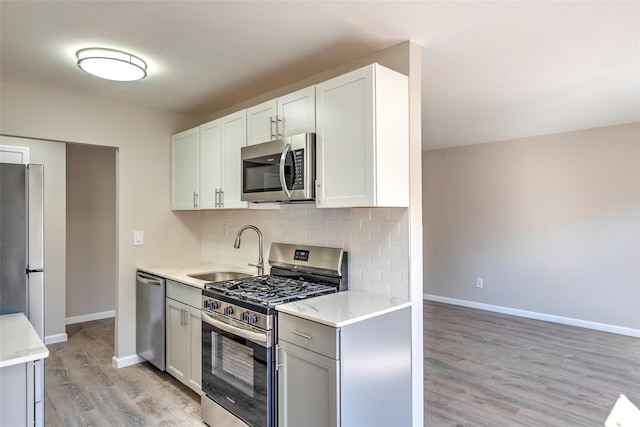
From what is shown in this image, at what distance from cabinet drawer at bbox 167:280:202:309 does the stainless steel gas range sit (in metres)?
0.22

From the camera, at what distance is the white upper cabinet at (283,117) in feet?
7.58

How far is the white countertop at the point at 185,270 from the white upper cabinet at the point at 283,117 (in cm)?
115

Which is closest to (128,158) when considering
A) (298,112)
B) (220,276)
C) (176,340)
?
(220,276)

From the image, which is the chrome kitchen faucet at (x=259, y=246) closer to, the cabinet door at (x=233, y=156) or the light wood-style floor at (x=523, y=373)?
the cabinet door at (x=233, y=156)

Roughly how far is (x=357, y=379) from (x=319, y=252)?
991mm

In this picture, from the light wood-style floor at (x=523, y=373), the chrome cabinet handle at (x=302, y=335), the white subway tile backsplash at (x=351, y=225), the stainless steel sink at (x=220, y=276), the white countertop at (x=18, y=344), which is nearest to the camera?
the white countertop at (x=18, y=344)

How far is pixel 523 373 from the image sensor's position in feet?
10.6

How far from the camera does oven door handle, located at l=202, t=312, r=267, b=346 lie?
2049 mm

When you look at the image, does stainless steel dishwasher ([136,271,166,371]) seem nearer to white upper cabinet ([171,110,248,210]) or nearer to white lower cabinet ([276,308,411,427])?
white upper cabinet ([171,110,248,210])

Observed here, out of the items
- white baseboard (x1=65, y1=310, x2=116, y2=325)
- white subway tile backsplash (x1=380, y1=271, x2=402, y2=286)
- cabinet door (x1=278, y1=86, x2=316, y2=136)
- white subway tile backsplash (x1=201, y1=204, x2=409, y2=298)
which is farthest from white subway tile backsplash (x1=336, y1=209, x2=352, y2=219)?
white baseboard (x1=65, y1=310, x2=116, y2=325)

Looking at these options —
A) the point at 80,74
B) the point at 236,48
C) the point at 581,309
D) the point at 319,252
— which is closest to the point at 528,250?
the point at 581,309

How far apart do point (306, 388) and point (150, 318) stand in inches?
77.7

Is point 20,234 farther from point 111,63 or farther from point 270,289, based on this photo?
point 270,289

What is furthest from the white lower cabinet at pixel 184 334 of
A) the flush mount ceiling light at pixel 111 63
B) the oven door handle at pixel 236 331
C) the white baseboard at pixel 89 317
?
the white baseboard at pixel 89 317
